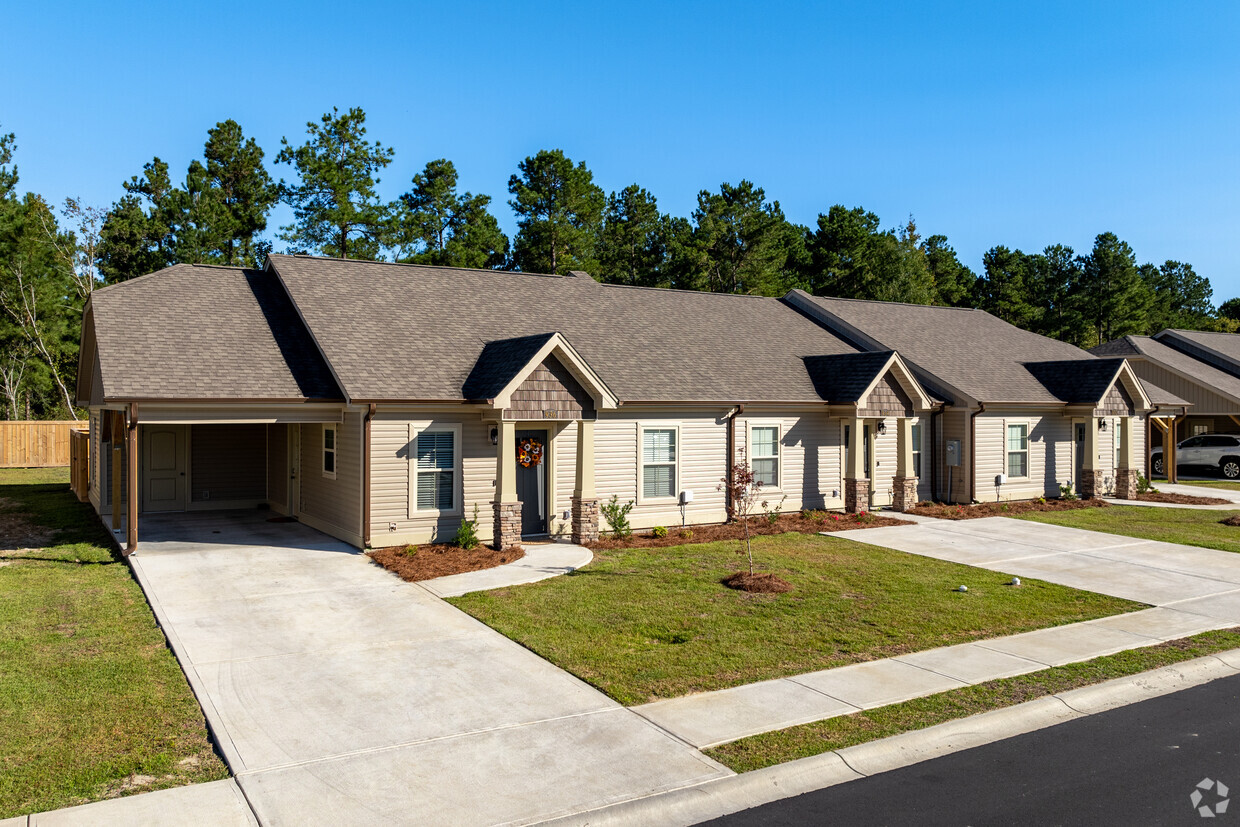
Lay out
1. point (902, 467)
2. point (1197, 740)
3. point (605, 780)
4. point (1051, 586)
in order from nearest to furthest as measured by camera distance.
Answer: point (605, 780) < point (1197, 740) < point (1051, 586) < point (902, 467)

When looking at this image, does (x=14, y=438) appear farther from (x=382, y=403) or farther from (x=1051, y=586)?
(x=1051, y=586)

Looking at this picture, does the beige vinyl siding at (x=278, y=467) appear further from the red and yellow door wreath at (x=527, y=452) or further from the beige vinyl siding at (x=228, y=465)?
the red and yellow door wreath at (x=527, y=452)

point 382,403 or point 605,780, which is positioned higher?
point 382,403

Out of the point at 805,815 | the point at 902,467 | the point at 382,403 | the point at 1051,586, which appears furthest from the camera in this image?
the point at 902,467

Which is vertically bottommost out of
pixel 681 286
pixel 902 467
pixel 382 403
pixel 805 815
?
pixel 805 815

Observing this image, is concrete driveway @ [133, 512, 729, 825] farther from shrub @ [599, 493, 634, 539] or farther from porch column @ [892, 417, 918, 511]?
porch column @ [892, 417, 918, 511]

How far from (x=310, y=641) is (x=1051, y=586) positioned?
10571mm

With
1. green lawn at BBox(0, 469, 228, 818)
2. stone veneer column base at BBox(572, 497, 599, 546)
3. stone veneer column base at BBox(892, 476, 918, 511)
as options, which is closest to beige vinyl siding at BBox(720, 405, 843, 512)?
stone veneer column base at BBox(892, 476, 918, 511)

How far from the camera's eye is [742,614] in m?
11.4

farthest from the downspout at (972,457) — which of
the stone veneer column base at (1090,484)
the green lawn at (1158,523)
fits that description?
the stone veneer column base at (1090,484)

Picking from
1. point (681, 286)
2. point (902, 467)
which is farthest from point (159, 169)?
point (902, 467)

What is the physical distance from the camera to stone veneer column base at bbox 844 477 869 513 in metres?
20.3

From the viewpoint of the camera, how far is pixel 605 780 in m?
6.49

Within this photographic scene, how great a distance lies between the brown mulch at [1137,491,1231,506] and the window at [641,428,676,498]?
49.6 ft
